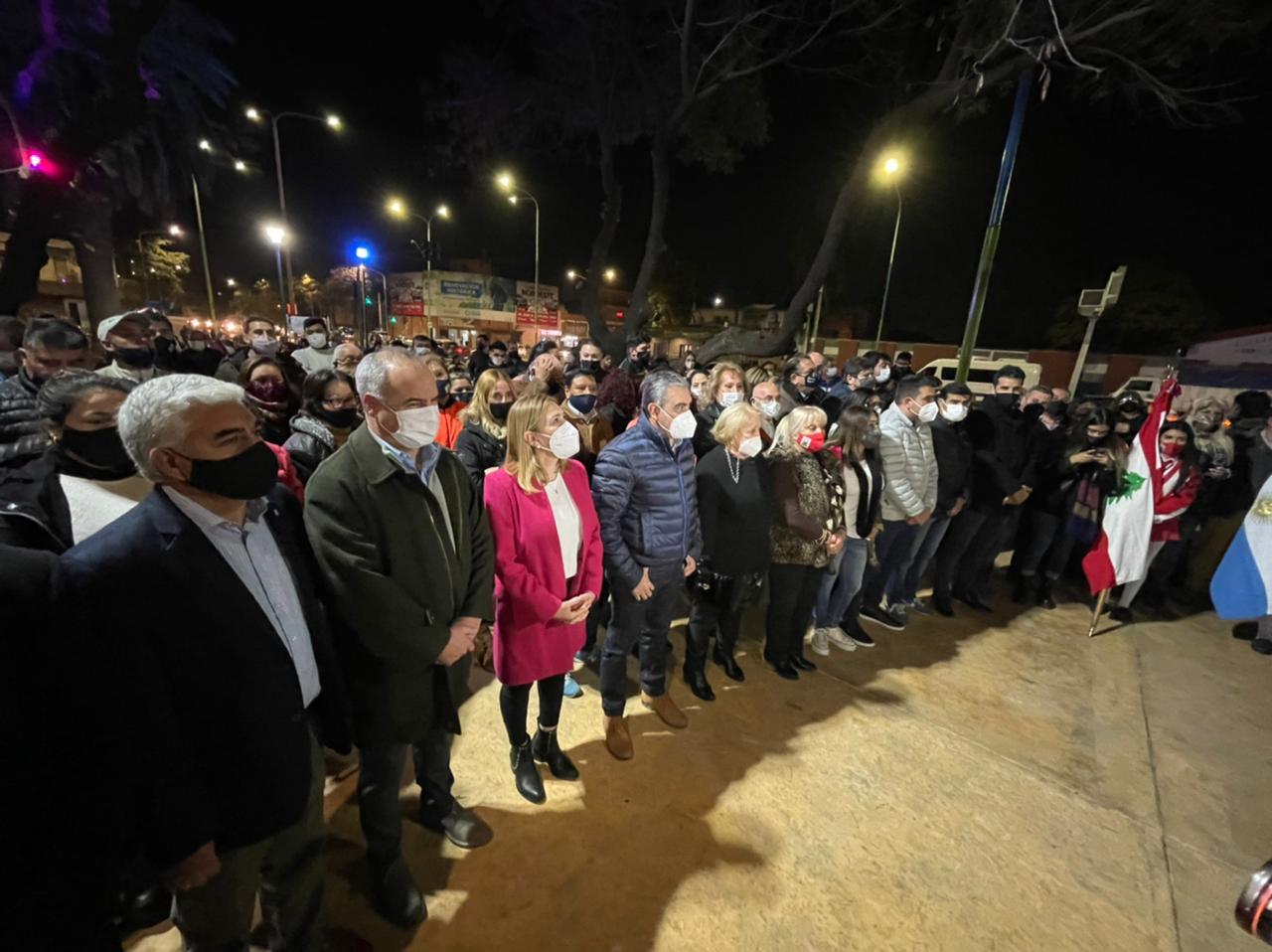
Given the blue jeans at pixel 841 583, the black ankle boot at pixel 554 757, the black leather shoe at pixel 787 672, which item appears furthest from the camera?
the blue jeans at pixel 841 583

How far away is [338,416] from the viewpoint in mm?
3205

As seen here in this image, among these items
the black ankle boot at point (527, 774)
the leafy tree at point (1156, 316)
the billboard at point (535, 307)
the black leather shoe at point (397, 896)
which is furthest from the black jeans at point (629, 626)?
the billboard at point (535, 307)

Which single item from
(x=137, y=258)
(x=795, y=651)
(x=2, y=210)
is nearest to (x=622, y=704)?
(x=795, y=651)

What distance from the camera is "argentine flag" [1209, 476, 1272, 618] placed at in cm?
457

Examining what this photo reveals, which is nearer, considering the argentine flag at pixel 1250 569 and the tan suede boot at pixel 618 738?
the tan suede boot at pixel 618 738

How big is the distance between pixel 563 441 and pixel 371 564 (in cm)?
100

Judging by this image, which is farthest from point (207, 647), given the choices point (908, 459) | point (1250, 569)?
point (1250, 569)

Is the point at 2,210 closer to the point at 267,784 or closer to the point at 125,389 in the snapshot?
the point at 125,389

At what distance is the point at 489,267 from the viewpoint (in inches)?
2133

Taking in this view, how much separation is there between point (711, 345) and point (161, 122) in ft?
48.6

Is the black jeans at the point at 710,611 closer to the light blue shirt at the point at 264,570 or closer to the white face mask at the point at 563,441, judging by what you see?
the white face mask at the point at 563,441

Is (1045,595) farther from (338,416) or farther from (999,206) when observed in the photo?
(338,416)

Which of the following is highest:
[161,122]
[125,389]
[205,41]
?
[205,41]

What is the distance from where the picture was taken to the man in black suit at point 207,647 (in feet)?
4.39
